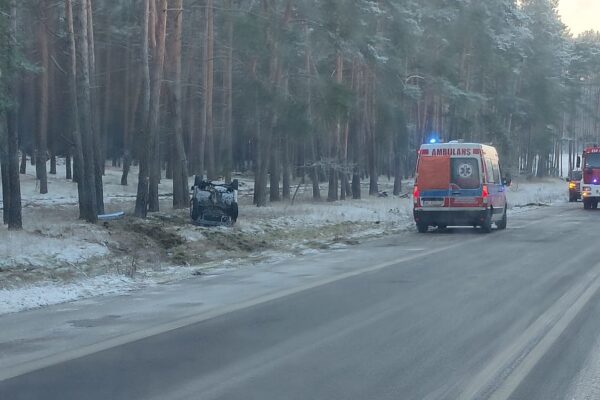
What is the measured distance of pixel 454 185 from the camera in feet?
84.3

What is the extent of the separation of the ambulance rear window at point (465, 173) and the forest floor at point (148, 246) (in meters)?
2.66

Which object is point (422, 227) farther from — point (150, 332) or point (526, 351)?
point (526, 351)

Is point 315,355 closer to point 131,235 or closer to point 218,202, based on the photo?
point 131,235

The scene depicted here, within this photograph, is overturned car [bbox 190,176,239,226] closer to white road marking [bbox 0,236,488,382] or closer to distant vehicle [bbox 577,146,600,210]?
white road marking [bbox 0,236,488,382]

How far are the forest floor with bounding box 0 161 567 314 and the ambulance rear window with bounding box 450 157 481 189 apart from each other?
266 cm

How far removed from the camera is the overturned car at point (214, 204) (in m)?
23.7

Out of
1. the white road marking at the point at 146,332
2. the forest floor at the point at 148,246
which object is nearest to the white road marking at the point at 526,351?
the white road marking at the point at 146,332

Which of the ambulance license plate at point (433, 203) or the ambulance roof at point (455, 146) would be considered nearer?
the ambulance roof at point (455, 146)

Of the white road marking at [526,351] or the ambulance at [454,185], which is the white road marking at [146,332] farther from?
the ambulance at [454,185]

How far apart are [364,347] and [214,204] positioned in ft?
47.7

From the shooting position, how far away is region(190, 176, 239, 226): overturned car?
2373 cm

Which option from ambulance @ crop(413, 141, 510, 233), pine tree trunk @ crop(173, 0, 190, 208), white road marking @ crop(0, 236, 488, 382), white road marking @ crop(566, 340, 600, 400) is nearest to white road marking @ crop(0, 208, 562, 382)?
white road marking @ crop(0, 236, 488, 382)

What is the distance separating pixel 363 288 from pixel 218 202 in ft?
32.9

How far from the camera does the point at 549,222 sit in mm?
32000
